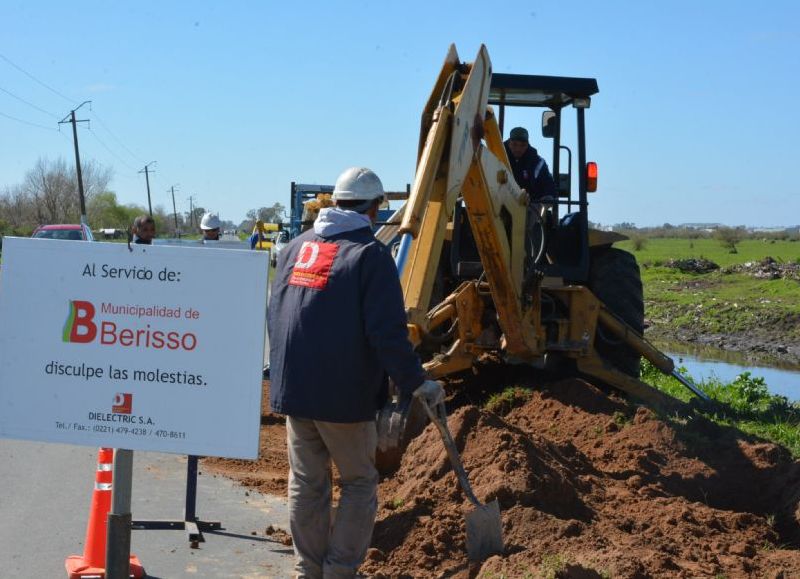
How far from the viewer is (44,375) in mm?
4934

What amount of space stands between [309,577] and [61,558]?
1.66m

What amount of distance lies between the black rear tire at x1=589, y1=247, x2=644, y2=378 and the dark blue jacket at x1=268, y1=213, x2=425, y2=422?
6448mm

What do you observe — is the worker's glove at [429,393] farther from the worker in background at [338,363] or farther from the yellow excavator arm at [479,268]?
the yellow excavator arm at [479,268]

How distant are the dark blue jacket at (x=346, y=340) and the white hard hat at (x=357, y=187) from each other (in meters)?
0.31

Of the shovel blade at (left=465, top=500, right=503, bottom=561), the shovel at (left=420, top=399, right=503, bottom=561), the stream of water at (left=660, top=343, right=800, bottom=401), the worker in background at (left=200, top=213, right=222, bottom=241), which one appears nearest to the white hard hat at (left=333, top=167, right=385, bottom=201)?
the shovel at (left=420, top=399, right=503, bottom=561)

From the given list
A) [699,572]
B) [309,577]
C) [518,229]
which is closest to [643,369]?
[518,229]

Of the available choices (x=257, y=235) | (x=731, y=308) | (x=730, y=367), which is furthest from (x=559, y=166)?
(x=731, y=308)

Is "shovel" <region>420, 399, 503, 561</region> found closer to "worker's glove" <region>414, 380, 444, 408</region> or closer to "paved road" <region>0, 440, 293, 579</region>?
"worker's glove" <region>414, 380, 444, 408</region>

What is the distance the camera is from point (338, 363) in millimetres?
5070

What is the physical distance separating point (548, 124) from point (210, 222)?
4079 mm

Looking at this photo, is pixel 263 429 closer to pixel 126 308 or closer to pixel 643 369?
pixel 126 308

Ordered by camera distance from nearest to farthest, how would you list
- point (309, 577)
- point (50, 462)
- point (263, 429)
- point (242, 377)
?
point (242, 377)
point (309, 577)
point (50, 462)
point (263, 429)

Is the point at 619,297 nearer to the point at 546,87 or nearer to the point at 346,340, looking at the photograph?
the point at 546,87

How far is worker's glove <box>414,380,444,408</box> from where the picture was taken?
519cm
